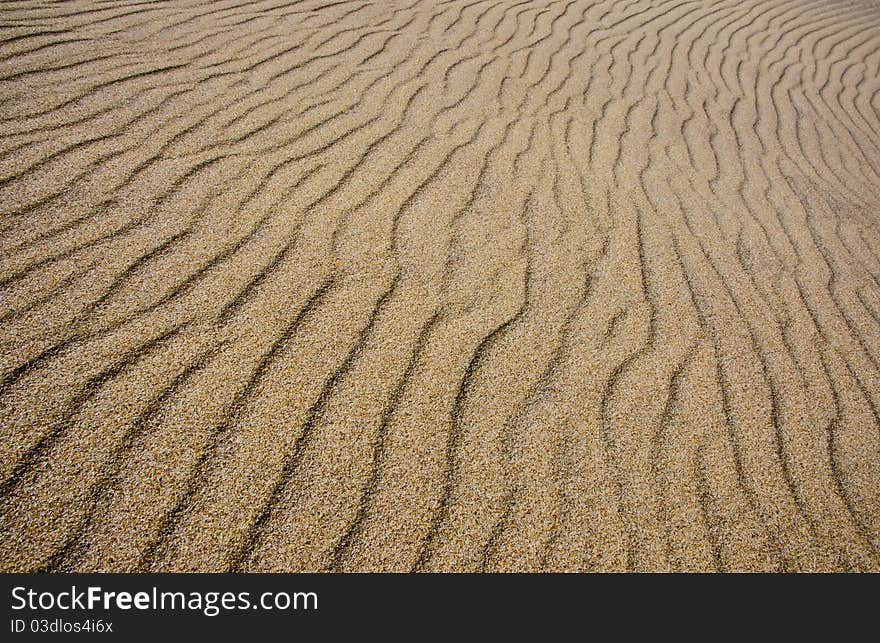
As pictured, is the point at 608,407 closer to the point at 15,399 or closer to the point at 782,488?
the point at 782,488

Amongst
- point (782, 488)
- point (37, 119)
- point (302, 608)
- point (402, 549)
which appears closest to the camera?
point (302, 608)

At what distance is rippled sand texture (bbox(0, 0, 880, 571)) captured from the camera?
146 cm

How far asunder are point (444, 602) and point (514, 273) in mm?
1331

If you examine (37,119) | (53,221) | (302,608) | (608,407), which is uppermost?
(37,119)

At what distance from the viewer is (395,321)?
6.51ft

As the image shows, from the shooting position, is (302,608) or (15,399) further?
(15,399)

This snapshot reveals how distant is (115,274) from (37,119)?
3.83ft

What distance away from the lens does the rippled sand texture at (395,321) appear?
4.81 ft

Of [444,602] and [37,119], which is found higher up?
[37,119]

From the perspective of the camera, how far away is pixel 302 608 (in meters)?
1.31

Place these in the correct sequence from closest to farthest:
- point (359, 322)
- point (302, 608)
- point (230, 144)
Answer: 1. point (302, 608)
2. point (359, 322)
3. point (230, 144)

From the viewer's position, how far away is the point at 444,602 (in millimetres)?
1373

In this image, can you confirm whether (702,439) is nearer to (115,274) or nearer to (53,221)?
(115,274)

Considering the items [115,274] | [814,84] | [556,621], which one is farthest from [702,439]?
[814,84]
